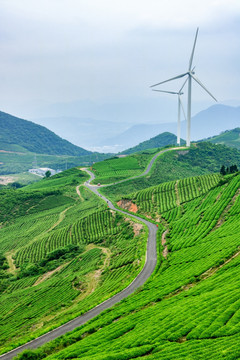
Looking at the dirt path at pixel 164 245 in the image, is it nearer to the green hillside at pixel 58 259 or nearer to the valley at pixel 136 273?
the valley at pixel 136 273

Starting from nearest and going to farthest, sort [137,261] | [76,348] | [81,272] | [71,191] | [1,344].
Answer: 1. [76,348]
2. [1,344]
3. [137,261]
4. [81,272]
5. [71,191]

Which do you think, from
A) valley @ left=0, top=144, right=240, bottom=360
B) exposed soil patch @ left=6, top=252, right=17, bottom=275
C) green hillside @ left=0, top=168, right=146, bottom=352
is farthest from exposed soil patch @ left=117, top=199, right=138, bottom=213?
exposed soil patch @ left=6, top=252, right=17, bottom=275

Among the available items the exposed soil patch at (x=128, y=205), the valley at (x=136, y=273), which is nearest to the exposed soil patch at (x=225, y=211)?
the valley at (x=136, y=273)

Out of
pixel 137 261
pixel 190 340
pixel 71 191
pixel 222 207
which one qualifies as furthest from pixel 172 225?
pixel 71 191

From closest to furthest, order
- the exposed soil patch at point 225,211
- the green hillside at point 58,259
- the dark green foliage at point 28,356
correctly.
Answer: the dark green foliage at point 28,356 < the green hillside at point 58,259 < the exposed soil patch at point 225,211

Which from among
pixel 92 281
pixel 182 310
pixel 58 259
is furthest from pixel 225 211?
pixel 182 310

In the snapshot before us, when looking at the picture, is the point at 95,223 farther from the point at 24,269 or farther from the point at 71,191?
the point at 71,191

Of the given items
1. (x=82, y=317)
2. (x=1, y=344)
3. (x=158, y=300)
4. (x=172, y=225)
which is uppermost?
(x=172, y=225)
